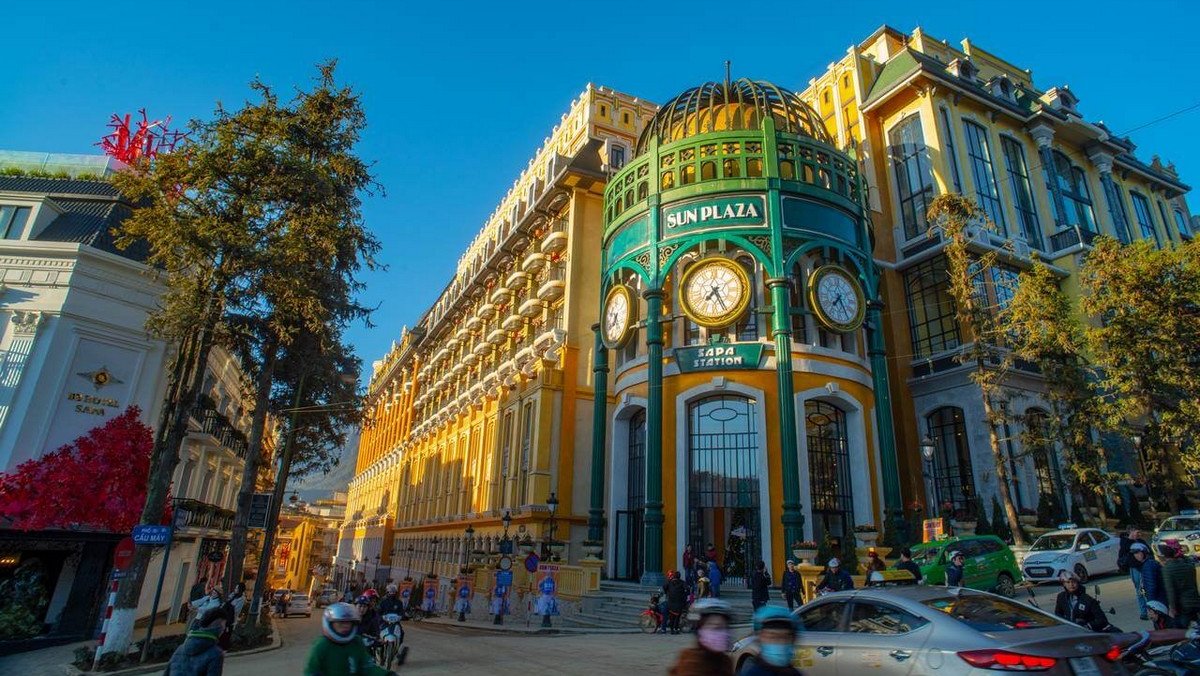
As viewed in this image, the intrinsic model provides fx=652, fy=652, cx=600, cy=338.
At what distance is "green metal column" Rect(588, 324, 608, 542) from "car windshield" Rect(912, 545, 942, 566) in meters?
11.7

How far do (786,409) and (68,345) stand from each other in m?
24.9

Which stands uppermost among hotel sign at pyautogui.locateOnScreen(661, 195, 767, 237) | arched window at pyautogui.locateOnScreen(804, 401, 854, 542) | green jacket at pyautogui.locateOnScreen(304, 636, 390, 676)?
hotel sign at pyautogui.locateOnScreen(661, 195, 767, 237)

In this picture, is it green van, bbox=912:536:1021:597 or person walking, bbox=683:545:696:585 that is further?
person walking, bbox=683:545:696:585

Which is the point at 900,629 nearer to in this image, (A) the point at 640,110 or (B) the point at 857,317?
(B) the point at 857,317

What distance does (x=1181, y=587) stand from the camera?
30.5ft

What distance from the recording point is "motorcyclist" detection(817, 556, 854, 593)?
15.7 m

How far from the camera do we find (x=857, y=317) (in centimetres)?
2622

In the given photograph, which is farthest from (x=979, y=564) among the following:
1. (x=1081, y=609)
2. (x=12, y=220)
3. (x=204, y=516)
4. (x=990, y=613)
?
(x=12, y=220)

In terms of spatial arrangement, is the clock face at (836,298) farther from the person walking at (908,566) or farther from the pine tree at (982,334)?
the person walking at (908,566)

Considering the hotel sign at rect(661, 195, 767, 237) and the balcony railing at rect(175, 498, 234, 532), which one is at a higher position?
the hotel sign at rect(661, 195, 767, 237)

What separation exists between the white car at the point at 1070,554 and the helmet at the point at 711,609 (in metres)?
18.5

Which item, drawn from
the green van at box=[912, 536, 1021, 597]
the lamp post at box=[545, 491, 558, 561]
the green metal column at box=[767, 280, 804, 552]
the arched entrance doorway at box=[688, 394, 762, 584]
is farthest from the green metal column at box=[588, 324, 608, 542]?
the green van at box=[912, 536, 1021, 597]

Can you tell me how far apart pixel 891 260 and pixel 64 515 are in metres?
35.1

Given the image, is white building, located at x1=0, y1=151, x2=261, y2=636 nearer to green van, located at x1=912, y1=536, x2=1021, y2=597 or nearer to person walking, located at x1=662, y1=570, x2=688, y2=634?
person walking, located at x1=662, y1=570, x2=688, y2=634
